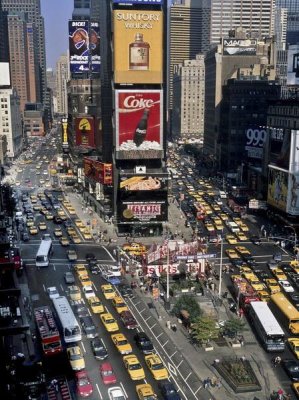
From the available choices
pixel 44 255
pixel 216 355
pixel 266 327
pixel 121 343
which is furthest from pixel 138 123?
pixel 216 355

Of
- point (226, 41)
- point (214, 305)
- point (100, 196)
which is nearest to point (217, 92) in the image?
point (226, 41)

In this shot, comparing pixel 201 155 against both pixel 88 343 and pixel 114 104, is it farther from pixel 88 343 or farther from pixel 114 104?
pixel 88 343

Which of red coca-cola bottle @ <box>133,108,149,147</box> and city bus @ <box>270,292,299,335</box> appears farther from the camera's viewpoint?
red coca-cola bottle @ <box>133,108,149,147</box>

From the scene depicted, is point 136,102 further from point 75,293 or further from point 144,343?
point 144,343

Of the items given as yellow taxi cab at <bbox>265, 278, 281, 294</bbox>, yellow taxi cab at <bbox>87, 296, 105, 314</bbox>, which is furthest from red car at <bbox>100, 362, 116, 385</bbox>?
yellow taxi cab at <bbox>265, 278, 281, 294</bbox>

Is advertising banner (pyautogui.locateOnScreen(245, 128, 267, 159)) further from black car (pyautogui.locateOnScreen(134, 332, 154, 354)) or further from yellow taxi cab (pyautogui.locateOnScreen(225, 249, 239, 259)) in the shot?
black car (pyautogui.locateOnScreen(134, 332, 154, 354))

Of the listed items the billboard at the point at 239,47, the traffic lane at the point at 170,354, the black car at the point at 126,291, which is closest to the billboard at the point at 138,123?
the black car at the point at 126,291
